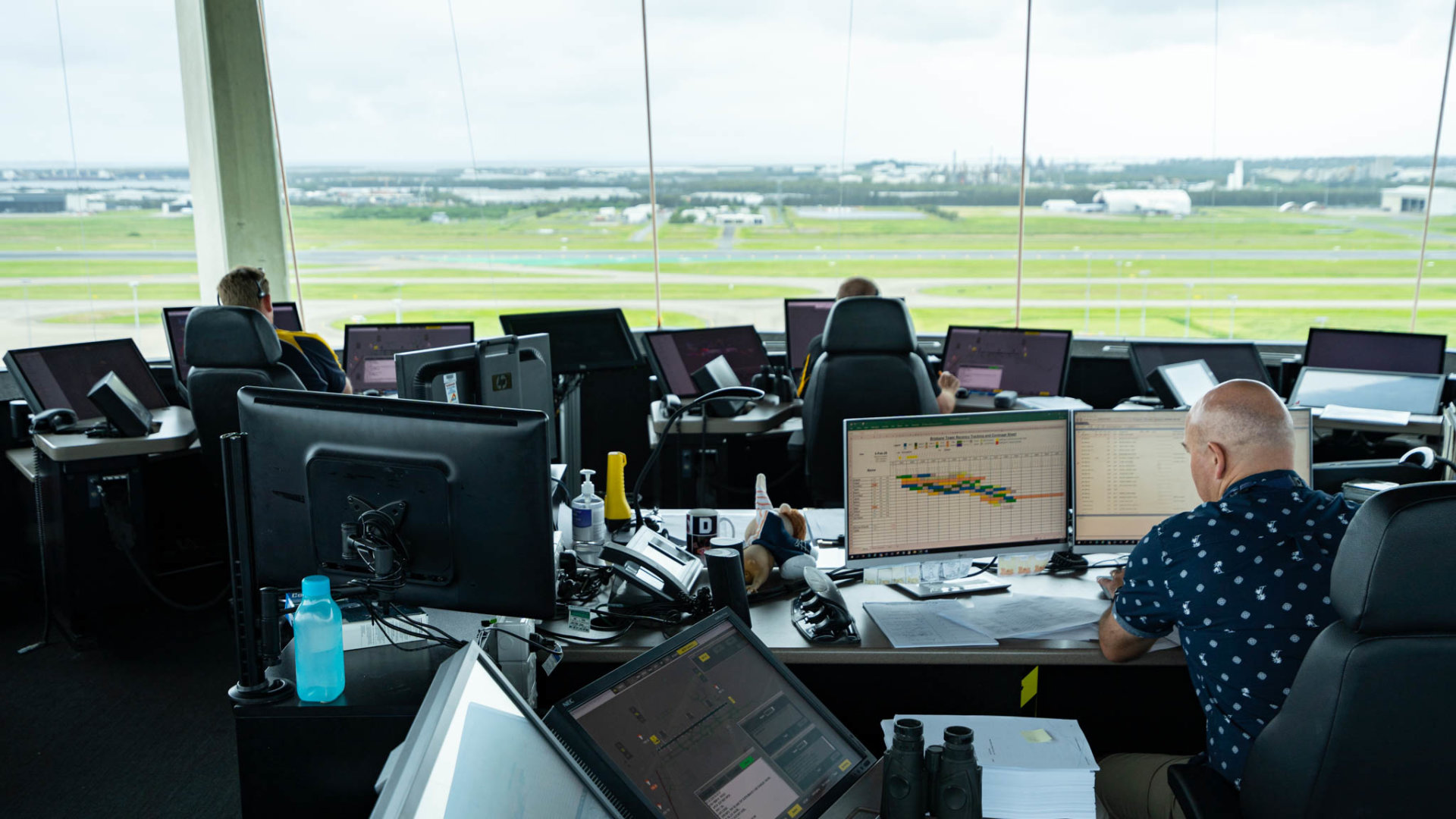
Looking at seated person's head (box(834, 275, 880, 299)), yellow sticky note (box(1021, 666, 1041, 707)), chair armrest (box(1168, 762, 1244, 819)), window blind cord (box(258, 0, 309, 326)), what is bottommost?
yellow sticky note (box(1021, 666, 1041, 707))

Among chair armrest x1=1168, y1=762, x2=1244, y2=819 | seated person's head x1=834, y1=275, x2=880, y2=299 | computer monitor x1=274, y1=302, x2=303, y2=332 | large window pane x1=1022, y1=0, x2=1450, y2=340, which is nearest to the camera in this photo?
chair armrest x1=1168, y1=762, x2=1244, y2=819

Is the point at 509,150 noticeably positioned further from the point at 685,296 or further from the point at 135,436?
the point at 685,296

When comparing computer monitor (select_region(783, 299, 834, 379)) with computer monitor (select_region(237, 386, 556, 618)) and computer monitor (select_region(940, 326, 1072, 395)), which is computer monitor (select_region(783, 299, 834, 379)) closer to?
computer monitor (select_region(940, 326, 1072, 395))

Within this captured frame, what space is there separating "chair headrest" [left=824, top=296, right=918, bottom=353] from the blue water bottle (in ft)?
8.45

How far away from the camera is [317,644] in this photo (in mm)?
1532

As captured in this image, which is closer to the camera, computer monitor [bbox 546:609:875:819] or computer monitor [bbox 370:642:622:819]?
computer monitor [bbox 370:642:622:819]

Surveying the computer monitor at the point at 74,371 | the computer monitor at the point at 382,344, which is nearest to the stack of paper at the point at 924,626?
the computer monitor at the point at 382,344

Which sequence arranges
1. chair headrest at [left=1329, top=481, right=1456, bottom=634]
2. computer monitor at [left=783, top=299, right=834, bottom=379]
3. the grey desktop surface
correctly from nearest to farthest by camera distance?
chair headrest at [left=1329, top=481, right=1456, bottom=634] < the grey desktop surface < computer monitor at [left=783, top=299, right=834, bottom=379]

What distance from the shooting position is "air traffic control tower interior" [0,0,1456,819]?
1.47 meters

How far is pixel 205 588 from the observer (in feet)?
14.4

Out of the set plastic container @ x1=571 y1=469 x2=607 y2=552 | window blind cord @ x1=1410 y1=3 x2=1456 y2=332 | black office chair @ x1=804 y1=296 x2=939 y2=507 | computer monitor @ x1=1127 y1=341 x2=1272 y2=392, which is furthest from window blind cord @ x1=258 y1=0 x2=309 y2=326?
window blind cord @ x1=1410 y1=3 x2=1456 y2=332

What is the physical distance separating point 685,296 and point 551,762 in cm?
2573

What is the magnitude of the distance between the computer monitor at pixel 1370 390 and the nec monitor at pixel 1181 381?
379mm

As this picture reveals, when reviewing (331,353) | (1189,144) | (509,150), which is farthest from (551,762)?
(1189,144)
